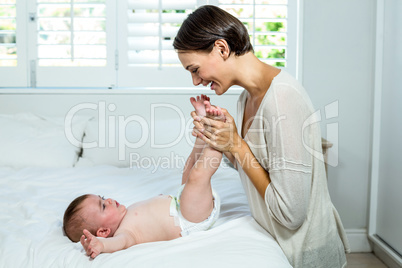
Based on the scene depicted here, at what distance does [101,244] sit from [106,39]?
1812mm

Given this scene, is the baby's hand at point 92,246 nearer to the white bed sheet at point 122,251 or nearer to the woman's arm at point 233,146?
the white bed sheet at point 122,251

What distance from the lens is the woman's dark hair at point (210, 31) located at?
1257 mm

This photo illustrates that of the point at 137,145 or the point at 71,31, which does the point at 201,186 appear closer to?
the point at 137,145

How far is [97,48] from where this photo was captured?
2756 millimetres

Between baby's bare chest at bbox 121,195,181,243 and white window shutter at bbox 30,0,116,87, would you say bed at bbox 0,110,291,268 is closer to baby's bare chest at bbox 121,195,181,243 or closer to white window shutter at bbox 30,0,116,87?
baby's bare chest at bbox 121,195,181,243

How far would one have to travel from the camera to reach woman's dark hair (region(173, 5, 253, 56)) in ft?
4.12

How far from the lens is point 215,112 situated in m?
1.25

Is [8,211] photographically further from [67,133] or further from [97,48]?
[97,48]

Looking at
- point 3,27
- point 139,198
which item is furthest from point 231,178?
point 3,27

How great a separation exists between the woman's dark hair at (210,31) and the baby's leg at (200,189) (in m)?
0.30

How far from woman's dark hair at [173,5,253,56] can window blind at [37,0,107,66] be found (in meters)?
1.58

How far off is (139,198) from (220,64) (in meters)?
0.75

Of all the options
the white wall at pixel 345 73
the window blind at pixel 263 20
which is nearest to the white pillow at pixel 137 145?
the window blind at pixel 263 20

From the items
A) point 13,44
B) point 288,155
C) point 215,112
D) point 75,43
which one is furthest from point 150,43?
point 288,155
